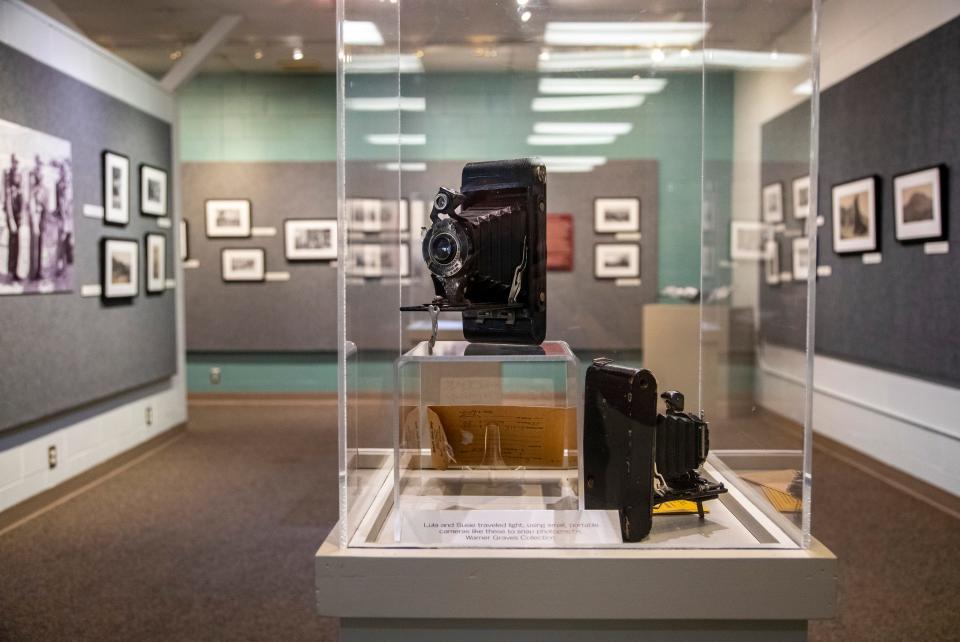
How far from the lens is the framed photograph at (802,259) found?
65.4 inches

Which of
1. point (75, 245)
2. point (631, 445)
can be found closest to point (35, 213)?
point (75, 245)

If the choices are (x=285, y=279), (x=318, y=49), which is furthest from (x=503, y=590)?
(x=285, y=279)

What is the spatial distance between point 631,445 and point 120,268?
15.4ft

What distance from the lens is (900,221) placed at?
15.3 ft

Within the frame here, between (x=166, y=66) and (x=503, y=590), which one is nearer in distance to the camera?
(x=503, y=590)

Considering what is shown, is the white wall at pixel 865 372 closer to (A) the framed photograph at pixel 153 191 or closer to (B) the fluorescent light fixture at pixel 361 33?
(B) the fluorescent light fixture at pixel 361 33

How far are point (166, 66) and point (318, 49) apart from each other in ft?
4.18

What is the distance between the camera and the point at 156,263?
241 inches

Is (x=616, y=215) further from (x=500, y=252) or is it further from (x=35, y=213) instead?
(x=35, y=213)

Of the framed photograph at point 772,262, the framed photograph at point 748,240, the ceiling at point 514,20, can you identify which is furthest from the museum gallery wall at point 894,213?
the ceiling at point 514,20

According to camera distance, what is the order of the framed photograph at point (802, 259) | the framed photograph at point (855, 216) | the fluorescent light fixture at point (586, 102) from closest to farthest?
the framed photograph at point (802, 259)
the fluorescent light fixture at point (586, 102)
the framed photograph at point (855, 216)

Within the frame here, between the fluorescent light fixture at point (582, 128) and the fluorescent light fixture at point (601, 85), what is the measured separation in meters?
0.09

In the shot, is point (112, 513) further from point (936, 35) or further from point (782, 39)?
point (936, 35)

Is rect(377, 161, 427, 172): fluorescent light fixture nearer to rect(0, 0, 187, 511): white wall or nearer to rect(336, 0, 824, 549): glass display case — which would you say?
rect(336, 0, 824, 549): glass display case
